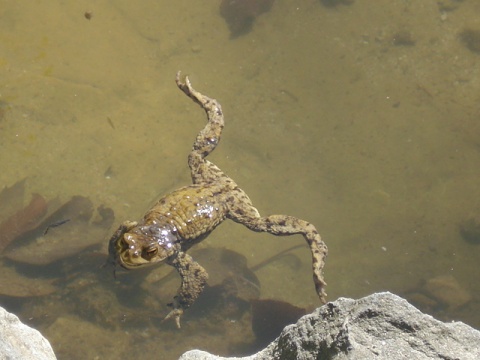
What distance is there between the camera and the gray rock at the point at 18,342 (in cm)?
244

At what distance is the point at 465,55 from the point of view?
687 cm

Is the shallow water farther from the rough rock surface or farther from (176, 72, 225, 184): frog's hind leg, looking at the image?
the rough rock surface

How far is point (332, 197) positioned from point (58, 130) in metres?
2.91

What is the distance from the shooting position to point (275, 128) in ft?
20.5

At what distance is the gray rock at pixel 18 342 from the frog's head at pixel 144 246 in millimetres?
1206

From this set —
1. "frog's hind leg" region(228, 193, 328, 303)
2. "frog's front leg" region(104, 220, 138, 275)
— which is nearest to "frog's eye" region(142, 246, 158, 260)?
"frog's front leg" region(104, 220, 138, 275)

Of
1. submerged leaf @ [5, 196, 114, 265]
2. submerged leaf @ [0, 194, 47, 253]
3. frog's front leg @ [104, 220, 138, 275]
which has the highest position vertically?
frog's front leg @ [104, 220, 138, 275]

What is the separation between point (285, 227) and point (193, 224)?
939mm

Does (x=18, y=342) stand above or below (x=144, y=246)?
above

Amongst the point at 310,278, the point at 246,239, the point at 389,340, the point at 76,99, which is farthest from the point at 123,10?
the point at 389,340

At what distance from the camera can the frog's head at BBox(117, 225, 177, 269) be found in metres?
4.05

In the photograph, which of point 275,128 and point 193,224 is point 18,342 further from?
point 275,128

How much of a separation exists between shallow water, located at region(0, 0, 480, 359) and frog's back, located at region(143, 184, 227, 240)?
3.43 ft

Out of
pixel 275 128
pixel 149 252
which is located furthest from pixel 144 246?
pixel 275 128
